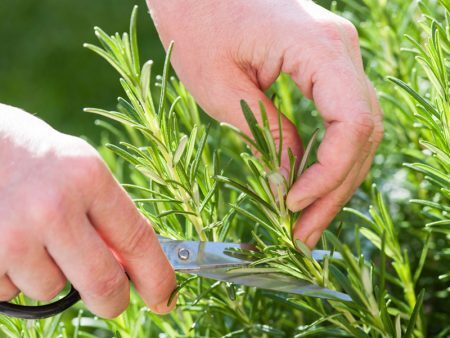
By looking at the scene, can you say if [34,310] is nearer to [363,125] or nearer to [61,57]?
[363,125]

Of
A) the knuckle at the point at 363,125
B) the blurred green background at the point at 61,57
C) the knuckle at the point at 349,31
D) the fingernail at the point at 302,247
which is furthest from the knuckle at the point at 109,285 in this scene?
the blurred green background at the point at 61,57

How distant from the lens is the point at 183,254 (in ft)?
4.37

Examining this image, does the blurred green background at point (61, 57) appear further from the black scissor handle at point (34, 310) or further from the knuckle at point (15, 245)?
the knuckle at point (15, 245)

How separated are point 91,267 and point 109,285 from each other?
0.06 m

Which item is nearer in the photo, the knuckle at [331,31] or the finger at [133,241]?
the finger at [133,241]

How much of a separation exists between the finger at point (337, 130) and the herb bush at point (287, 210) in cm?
3

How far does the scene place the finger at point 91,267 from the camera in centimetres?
113

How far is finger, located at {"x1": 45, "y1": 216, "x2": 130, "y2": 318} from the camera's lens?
1.13 meters

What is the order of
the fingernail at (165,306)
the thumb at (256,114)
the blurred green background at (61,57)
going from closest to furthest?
the fingernail at (165,306), the thumb at (256,114), the blurred green background at (61,57)

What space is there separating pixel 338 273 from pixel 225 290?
41 cm

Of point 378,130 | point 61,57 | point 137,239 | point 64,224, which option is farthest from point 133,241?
point 61,57

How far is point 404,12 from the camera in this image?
205 cm

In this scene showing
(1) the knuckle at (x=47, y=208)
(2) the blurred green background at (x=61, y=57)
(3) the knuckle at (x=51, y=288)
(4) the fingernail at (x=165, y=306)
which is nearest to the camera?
(1) the knuckle at (x=47, y=208)

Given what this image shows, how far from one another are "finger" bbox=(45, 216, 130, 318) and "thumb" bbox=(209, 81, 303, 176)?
37 cm
